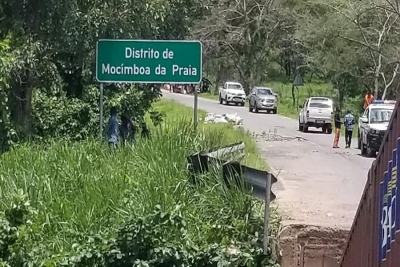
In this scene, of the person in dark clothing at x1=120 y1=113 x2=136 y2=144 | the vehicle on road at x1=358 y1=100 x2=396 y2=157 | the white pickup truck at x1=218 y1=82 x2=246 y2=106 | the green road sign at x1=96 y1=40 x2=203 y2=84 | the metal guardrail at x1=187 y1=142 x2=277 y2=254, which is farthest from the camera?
the white pickup truck at x1=218 y1=82 x2=246 y2=106

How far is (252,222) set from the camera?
924cm

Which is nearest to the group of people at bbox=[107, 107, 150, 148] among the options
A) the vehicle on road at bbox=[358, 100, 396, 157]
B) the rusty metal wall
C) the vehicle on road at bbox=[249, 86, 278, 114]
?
the rusty metal wall

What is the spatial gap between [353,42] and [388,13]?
19.1 feet

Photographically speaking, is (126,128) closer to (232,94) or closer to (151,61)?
(151,61)

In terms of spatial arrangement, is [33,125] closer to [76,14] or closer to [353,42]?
[76,14]

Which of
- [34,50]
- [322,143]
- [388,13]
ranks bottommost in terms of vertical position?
[322,143]

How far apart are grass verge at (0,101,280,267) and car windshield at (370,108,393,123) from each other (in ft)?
53.4

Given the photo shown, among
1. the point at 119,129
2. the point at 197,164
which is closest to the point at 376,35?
the point at 119,129

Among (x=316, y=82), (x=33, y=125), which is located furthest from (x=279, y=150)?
(x=316, y=82)

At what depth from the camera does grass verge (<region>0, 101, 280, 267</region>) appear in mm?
8641

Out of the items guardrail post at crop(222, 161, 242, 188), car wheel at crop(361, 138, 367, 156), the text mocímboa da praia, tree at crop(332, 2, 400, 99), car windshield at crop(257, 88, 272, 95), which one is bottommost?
car wheel at crop(361, 138, 367, 156)

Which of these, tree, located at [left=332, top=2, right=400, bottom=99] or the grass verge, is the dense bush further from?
tree, located at [left=332, top=2, right=400, bottom=99]

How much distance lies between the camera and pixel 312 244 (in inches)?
355

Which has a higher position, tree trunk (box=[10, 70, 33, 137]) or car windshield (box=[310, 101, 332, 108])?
tree trunk (box=[10, 70, 33, 137])
